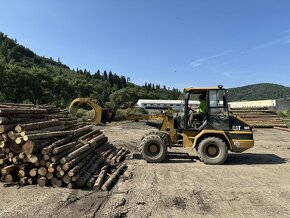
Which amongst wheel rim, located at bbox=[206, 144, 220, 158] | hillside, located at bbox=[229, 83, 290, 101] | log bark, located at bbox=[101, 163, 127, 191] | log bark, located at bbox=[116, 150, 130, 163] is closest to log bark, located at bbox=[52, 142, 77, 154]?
log bark, located at bbox=[101, 163, 127, 191]

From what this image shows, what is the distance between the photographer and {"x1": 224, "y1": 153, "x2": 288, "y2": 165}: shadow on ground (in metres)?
12.2

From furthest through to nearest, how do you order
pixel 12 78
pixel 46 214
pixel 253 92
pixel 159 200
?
pixel 253 92
pixel 12 78
pixel 159 200
pixel 46 214

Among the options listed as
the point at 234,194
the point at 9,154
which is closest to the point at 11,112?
the point at 9,154

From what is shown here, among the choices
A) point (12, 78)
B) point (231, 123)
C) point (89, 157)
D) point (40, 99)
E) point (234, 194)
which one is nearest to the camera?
point (234, 194)

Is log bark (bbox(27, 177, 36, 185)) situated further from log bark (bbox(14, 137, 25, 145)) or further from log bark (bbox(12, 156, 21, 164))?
log bark (bbox(14, 137, 25, 145))

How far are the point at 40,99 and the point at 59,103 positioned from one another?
13.4 ft

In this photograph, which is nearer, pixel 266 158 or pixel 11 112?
pixel 11 112

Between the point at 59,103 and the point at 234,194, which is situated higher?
the point at 59,103

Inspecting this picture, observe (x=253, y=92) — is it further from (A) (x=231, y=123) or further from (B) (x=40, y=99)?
(A) (x=231, y=123)

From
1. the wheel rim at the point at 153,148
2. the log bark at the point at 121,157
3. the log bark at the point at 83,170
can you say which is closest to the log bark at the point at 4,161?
the log bark at the point at 83,170

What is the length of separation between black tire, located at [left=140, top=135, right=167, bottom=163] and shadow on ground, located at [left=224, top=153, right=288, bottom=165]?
2.34 metres

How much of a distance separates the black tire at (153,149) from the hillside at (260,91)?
152131 millimetres

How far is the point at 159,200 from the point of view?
7.30 meters

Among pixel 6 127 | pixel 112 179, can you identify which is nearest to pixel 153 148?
pixel 112 179
